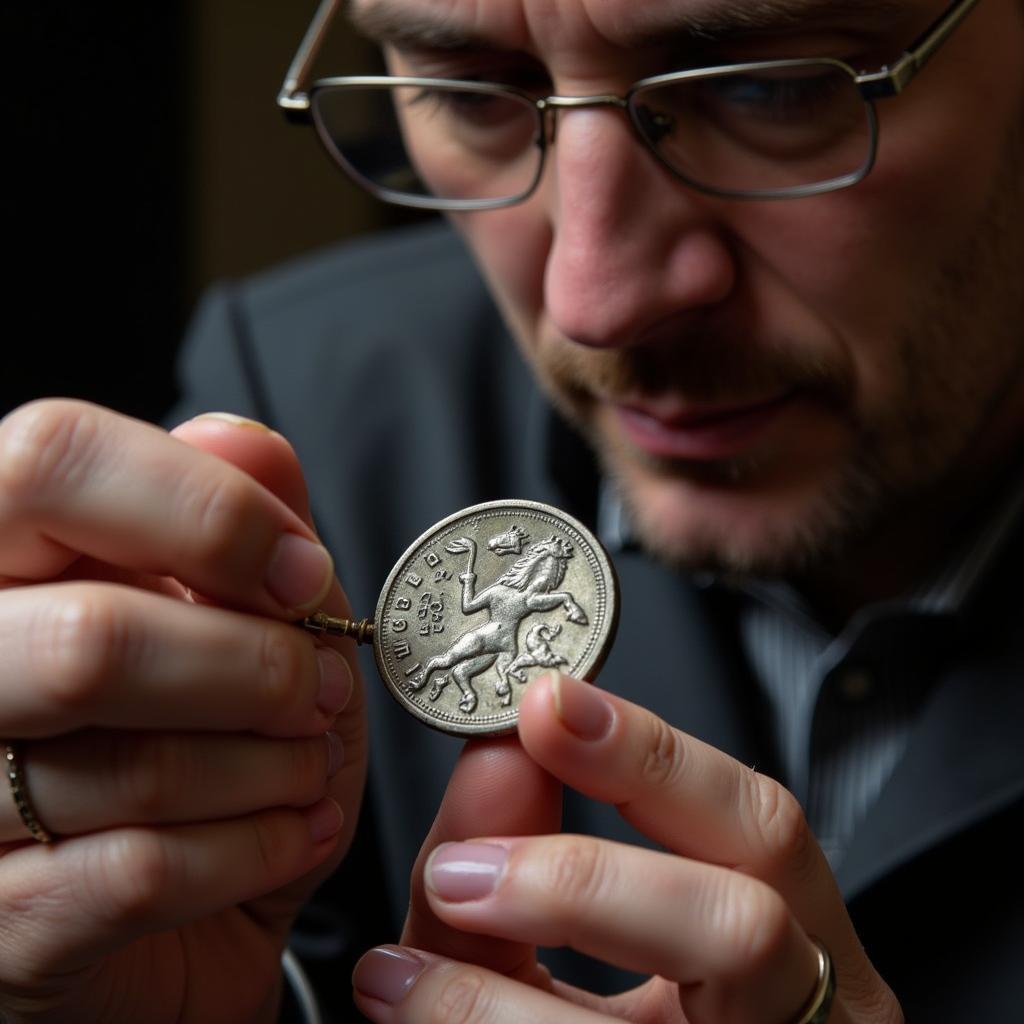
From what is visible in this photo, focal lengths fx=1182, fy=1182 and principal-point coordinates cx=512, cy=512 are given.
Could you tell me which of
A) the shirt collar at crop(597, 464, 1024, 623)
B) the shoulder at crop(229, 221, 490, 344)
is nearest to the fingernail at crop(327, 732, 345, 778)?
the shirt collar at crop(597, 464, 1024, 623)

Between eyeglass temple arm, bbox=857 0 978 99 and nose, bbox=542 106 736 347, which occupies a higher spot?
eyeglass temple arm, bbox=857 0 978 99

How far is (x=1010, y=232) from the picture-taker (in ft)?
4.49

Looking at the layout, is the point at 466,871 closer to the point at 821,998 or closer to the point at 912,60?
the point at 821,998

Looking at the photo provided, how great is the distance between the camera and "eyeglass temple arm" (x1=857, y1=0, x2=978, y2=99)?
3.70 feet

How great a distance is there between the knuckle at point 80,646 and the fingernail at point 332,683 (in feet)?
0.53

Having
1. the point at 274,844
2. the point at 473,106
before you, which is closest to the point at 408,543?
the point at 473,106

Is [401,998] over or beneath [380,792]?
over

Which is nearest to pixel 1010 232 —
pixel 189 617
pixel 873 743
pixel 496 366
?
pixel 873 743

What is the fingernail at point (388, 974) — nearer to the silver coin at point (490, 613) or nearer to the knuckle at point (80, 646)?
the silver coin at point (490, 613)

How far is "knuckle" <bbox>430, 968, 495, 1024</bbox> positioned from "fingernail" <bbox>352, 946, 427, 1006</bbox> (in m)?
0.04

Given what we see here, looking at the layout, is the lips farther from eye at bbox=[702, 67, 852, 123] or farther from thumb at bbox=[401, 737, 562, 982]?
thumb at bbox=[401, 737, 562, 982]

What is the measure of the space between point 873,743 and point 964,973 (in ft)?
1.04

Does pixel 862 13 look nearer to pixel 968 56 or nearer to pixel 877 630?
pixel 968 56

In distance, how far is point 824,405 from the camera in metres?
1.37
